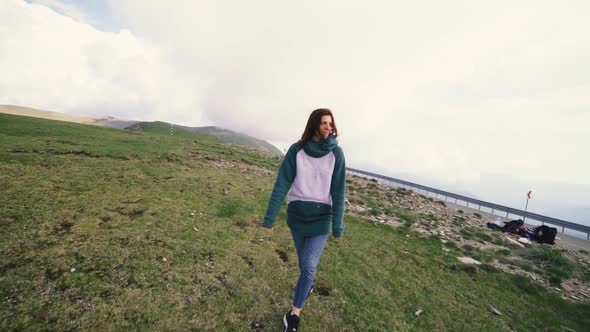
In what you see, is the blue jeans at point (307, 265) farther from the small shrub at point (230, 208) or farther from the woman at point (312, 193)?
the small shrub at point (230, 208)

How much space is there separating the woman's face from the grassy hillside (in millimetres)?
3743

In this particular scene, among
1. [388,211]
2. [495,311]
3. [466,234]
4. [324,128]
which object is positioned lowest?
[495,311]

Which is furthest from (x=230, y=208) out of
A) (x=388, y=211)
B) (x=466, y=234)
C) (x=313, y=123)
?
(x=466, y=234)

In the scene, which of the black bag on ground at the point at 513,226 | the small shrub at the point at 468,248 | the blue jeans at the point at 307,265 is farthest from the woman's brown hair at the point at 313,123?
the black bag on ground at the point at 513,226

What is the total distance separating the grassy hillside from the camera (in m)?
4.50

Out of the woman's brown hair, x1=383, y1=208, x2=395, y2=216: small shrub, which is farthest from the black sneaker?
x1=383, y1=208, x2=395, y2=216: small shrub

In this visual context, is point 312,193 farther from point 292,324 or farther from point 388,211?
point 388,211

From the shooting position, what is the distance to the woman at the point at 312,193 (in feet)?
14.7

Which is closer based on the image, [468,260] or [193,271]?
[193,271]

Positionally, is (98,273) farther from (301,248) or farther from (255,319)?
(301,248)

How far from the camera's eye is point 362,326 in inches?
209

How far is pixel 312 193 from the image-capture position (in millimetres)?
4539

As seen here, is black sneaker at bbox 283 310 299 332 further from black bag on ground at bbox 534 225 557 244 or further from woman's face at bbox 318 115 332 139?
black bag on ground at bbox 534 225 557 244

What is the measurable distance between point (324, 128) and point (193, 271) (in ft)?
15.0
